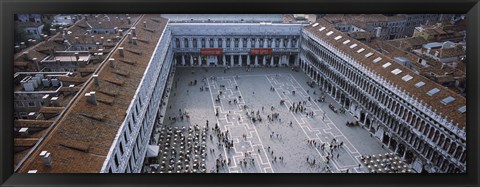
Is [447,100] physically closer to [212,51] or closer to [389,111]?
[389,111]

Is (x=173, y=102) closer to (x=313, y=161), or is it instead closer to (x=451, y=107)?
(x=313, y=161)

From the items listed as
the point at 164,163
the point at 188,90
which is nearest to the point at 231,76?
the point at 188,90

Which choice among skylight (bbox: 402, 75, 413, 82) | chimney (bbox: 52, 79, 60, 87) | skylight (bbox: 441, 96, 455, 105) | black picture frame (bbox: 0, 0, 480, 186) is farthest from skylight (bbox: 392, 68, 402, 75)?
chimney (bbox: 52, 79, 60, 87)

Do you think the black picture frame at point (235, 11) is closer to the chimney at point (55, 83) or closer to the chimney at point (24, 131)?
the chimney at point (24, 131)

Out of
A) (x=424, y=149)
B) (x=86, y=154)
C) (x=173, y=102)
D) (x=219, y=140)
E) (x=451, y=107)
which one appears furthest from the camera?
(x=173, y=102)

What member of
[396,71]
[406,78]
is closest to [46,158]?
[406,78]

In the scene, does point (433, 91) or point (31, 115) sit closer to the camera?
point (31, 115)
